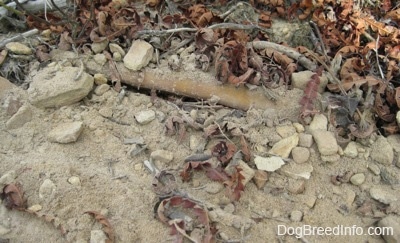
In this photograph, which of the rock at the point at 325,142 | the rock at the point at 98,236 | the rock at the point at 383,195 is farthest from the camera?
the rock at the point at 325,142

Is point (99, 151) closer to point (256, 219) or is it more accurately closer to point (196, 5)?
point (256, 219)

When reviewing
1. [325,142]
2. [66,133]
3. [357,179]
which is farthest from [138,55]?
[357,179]

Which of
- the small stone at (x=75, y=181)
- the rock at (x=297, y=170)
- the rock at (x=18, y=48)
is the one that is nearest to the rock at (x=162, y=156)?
the small stone at (x=75, y=181)

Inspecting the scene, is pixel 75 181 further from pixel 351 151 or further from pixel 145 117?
pixel 351 151

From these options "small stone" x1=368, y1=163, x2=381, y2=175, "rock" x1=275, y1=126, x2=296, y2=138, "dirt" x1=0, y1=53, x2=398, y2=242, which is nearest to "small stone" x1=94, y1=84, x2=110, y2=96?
"dirt" x1=0, y1=53, x2=398, y2=242

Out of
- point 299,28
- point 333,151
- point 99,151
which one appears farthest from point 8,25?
point 333,151

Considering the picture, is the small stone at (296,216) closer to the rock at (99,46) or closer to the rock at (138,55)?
the rock at (138,55)
